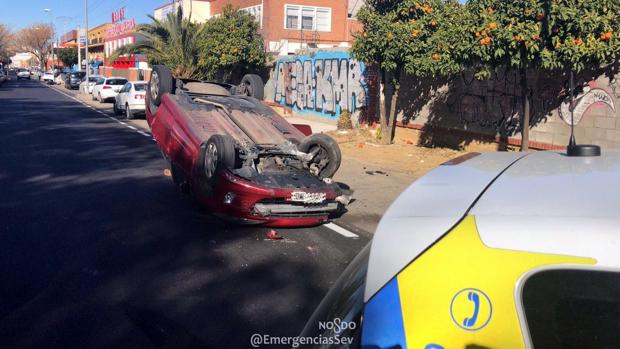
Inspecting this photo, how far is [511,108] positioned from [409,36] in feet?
9.06

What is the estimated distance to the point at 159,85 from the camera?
10.0 m

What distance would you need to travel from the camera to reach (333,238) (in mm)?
7340

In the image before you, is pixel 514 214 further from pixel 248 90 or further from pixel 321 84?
pixel 321 84

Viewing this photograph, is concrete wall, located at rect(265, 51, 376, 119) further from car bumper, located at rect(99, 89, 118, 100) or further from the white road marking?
the white road marking

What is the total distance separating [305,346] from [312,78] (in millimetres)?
20868

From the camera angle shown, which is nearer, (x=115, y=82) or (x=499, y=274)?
(x=499, y=274)

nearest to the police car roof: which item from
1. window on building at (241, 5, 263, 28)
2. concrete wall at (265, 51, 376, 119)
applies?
concrete wall at (265, 51, 376, 119)

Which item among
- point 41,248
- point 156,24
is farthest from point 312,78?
point 41,248

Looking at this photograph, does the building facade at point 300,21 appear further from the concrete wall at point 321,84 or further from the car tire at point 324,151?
the car tire at point 324,151

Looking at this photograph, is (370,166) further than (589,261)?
Yes

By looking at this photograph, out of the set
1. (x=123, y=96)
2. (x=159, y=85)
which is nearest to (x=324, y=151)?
(x=159, y=85)

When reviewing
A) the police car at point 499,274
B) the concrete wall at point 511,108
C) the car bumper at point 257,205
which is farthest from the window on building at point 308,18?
the police car at point 499,274

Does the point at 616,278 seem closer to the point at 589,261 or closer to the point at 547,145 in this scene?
the point at 589,261

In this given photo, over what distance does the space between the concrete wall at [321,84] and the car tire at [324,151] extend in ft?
33.8
